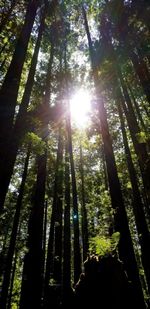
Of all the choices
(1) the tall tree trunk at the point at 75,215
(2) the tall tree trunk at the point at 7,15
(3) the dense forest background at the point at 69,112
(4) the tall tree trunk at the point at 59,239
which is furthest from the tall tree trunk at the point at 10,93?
(4) the tall tree trunk at the point at 59,239

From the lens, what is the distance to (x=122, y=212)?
976cm

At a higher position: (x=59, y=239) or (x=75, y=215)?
(x=59, y=239)

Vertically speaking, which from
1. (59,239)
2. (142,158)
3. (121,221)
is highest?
(59,239)

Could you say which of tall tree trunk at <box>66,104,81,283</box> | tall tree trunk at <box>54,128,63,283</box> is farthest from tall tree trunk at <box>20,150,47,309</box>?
tall tree trunk at <box>54,128,63,283</box>

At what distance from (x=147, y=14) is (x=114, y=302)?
329 inches

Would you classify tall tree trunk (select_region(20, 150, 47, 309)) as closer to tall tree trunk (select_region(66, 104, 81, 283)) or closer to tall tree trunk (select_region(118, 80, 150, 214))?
tall tree trunk (select_region(66, 104, 81, 283))

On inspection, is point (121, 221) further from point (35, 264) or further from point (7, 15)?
point (7, 15)

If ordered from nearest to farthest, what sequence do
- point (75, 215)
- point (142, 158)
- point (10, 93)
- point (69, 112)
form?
point (10, 93) → point (142, 158) → point (75, 215) → point (69, 112)

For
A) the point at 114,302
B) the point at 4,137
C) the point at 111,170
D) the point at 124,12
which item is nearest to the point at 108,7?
the point at 124,12

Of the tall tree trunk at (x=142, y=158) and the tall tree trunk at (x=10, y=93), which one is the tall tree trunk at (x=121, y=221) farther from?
the tall tree trunk at (x=10, y=93)

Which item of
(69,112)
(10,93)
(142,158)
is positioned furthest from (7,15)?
(142,158)

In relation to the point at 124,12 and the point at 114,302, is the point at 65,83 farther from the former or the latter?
the point at 114,302

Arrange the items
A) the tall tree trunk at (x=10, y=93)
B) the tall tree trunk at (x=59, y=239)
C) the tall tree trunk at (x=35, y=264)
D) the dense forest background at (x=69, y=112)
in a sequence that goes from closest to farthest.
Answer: the tall tree trunk at (x=10, y=93), the dense forest background at (x=69, y=112), the tall tree trunk at (x=35, y=264), the tall tree trunk at (x=59, y=239)

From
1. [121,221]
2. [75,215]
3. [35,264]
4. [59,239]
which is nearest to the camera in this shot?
[121,221]
